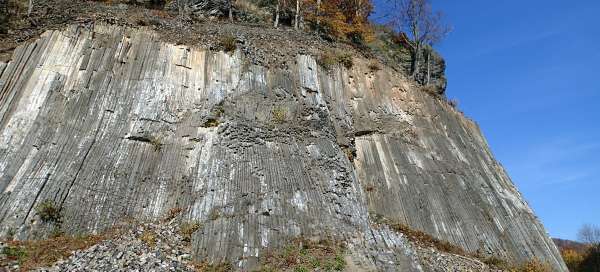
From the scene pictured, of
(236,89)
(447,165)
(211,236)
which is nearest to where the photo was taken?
(211,236)

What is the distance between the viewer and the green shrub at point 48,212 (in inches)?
531

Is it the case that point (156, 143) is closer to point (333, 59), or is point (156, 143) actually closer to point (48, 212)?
point (48, 212)

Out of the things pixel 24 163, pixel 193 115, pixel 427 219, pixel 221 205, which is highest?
pixel 193 115

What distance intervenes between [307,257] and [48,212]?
7.36 meters

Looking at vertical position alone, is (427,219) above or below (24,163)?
below

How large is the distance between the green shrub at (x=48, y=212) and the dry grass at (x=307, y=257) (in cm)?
607

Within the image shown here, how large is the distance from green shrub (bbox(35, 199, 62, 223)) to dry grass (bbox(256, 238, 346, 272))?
6.07m

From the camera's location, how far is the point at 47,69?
1734 cm

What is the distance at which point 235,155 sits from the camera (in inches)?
638

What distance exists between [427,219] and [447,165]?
3.56m

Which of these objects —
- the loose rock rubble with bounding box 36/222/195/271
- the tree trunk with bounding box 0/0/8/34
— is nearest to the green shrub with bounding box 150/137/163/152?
the loose rock rubble with bounding box 36/222/195/271

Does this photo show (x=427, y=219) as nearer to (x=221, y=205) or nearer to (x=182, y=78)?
(x=221, y=205)

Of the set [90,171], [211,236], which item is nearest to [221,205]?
[211,236]

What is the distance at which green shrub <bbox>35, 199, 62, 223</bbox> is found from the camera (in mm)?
13480
